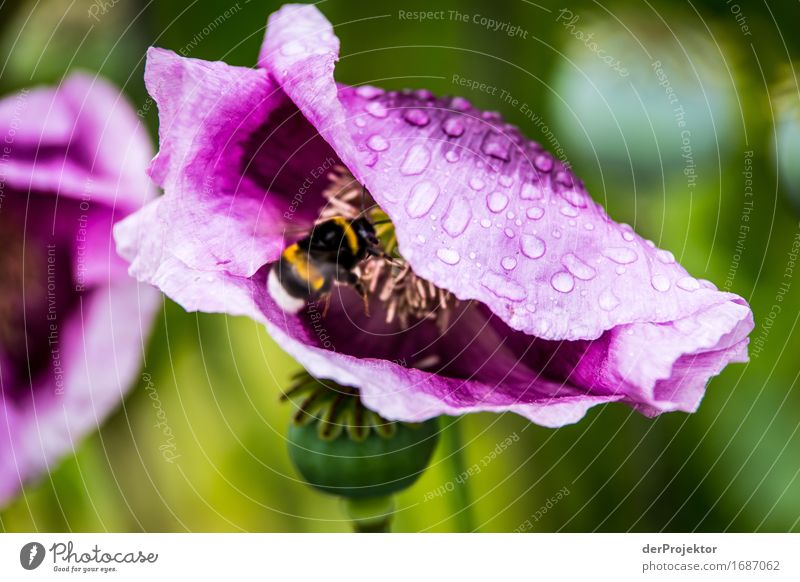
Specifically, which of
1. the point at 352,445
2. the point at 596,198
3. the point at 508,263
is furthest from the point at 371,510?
the point at 596,198

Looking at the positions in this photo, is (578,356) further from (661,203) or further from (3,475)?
(3,475)

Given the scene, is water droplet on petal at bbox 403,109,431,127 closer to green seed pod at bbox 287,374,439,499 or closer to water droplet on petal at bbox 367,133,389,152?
water droplet on petal at bbox 367,133,389,152

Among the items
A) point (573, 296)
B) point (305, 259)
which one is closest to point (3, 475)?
point (305, 259)

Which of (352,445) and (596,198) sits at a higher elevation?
(596,198)

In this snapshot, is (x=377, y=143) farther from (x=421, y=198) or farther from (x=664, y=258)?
(x=664, y=258)
